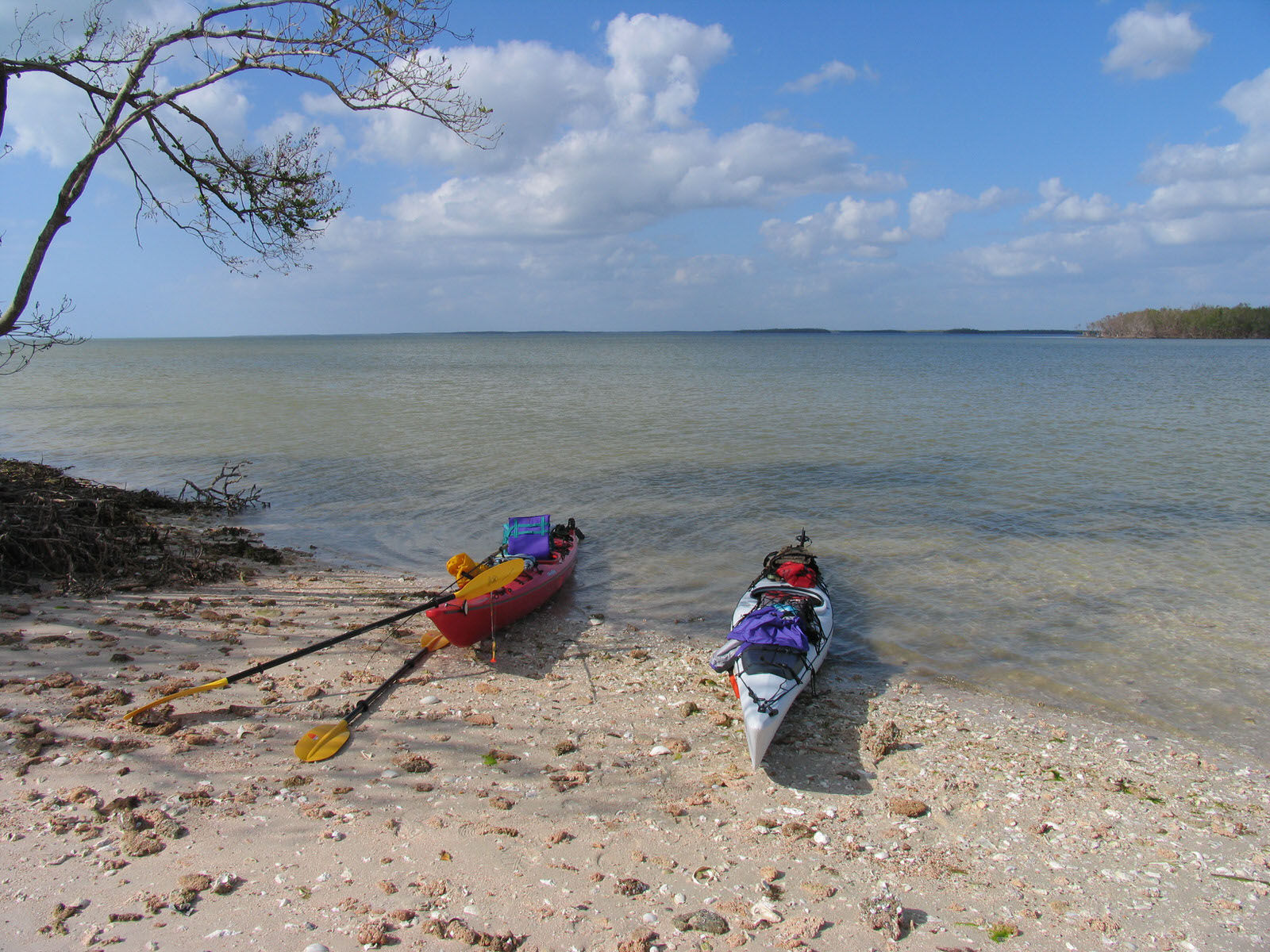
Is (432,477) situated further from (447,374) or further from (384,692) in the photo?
(447,374)

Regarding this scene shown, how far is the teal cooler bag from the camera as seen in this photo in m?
11.0

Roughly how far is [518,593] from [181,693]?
397 centimetres

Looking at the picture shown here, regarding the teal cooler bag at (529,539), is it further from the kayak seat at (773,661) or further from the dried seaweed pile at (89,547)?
the kayak seat at (773,661)

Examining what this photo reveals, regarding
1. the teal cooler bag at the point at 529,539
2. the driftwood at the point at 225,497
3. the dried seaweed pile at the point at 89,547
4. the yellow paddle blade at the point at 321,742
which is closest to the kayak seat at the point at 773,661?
the yellow paddle blade at the point at 321,742

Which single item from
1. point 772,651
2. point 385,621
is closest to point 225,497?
point 385,621

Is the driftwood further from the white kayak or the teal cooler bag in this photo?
the white kayak

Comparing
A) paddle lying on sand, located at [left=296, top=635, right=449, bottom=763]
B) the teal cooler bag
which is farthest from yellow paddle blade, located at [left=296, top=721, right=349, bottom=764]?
the teal cooler bag

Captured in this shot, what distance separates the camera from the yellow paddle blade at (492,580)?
28.1ft

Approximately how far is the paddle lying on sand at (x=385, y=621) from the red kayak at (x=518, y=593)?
10cm

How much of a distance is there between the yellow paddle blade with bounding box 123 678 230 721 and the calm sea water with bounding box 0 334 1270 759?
209 inches

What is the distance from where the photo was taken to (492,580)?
899 centimetres

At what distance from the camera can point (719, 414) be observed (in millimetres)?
33594

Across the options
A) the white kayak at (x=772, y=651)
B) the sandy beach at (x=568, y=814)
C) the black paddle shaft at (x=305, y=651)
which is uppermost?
the black paddle shaft at (x=305, y=651)

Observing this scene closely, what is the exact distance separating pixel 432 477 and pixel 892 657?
46.3 feet
